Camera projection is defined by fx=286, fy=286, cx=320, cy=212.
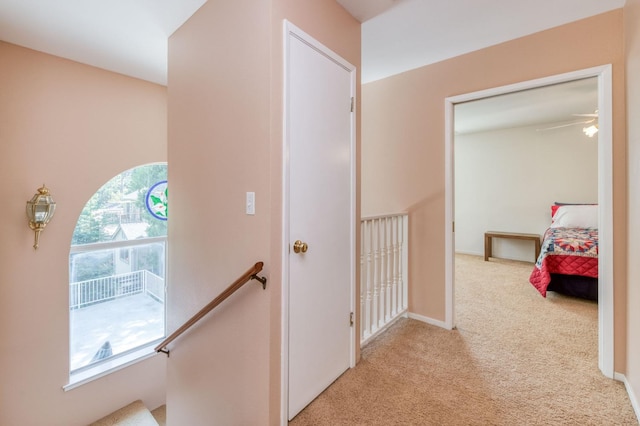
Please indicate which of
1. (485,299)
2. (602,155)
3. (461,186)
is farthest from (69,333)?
(461,186)

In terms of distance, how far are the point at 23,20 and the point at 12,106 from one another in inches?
28.2

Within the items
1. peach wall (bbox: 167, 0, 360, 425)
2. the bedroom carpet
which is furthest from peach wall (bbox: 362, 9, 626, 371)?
peach wall (bbox: 167, 0, 360, 425)

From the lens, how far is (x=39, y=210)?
2.40 metres

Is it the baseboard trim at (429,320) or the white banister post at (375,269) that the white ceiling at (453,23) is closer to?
the white banister post at (375,269)

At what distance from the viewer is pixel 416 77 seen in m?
2.70

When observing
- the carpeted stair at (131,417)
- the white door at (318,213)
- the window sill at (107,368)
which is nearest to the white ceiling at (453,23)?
the white door at (318,213)

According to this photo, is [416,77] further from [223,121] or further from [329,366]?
[329,366]

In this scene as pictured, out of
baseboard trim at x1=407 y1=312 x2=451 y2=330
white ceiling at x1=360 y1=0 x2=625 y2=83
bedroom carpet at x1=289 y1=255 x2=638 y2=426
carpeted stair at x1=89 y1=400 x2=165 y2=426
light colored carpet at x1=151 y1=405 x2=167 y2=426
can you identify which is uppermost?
white ceiling at x1=360 y1=0 x2=625 y2=83

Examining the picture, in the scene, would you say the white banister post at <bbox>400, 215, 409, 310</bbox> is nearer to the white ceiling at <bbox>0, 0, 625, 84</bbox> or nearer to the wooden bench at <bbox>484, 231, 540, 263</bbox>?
the white ceiling at <bbox>0, 0, 625, 84</bbox>

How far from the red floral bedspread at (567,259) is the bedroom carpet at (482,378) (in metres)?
0.54

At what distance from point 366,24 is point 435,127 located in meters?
1.04

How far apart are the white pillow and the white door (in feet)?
14.3

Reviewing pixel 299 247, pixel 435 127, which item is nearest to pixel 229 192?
pixel 299 247

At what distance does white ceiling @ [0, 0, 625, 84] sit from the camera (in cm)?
183
